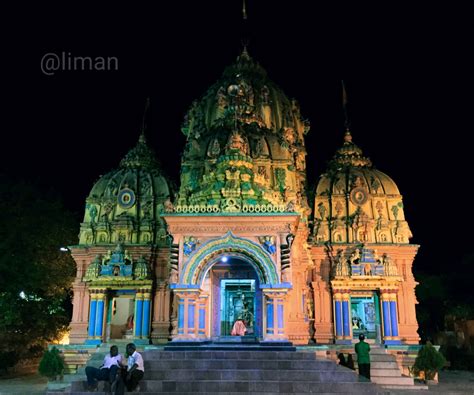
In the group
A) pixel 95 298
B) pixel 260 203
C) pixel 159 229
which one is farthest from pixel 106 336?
pixel 260 203

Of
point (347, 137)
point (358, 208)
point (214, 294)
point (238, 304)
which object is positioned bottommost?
point (238, 304)

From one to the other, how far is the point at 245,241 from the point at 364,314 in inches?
512

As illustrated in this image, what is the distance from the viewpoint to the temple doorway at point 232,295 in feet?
65.9

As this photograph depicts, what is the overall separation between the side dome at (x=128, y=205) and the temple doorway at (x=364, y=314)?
1112cm

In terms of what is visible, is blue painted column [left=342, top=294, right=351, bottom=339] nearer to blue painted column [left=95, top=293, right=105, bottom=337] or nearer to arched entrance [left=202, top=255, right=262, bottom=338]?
arched entrance [left=202, top=255, right=262, bottom=338]

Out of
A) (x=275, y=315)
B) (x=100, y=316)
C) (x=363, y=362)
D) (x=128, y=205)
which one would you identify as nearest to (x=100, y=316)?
(x=100, y=316)

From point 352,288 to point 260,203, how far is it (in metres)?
9.45

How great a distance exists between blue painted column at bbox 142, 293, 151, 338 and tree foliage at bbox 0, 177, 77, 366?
5614 millimetres

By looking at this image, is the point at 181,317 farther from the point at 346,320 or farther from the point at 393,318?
the point at 393,318

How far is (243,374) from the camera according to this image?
13922 millimetres

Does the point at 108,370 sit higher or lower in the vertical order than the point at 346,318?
lower

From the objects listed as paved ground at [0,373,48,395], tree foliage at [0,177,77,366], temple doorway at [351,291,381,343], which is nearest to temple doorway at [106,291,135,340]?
tree foliage at [0,177,77,366]

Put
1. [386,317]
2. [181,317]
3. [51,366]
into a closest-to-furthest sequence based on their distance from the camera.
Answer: [181,317] < [51,366] < [386,317]

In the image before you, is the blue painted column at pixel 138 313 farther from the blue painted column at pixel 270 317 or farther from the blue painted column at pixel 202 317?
the blue painted column at pixel 270 317
